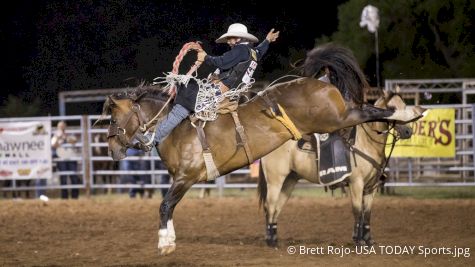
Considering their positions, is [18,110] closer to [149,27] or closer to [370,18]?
[149,27]

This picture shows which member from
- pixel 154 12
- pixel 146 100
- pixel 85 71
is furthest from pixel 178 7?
pixel 146 100

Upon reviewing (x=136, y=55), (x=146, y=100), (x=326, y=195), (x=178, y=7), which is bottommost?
(x=326, y=195)

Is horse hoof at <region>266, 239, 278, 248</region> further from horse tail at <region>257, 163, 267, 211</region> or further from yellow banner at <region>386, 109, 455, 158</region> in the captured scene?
yellow banner at <region>386, 109, 455, 158</region>

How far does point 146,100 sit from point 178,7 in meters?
17.0

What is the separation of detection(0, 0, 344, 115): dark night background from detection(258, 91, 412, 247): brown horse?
1320 cm

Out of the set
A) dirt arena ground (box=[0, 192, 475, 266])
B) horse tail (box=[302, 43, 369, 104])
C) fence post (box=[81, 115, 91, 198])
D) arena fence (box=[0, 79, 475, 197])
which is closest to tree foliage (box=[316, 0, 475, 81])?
arena fence (box=[0, 79, 475, 197])

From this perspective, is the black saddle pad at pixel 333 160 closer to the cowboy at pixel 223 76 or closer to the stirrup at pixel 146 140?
the cowboy at pixel 223 76

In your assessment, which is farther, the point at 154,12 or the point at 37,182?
the point at 154,12

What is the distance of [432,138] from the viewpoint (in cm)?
1388

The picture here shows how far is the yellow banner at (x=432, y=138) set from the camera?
1378 centimetres

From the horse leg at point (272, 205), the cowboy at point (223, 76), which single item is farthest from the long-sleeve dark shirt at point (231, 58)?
the horse leg at point (272, 205)

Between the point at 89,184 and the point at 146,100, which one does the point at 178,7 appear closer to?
the point at 89,184

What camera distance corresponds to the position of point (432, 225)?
980 centimetres

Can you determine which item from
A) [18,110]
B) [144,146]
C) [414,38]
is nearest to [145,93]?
[144,146]
